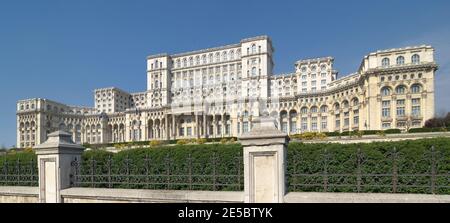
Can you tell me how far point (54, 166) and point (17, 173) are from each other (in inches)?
165

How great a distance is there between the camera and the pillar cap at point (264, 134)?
20.6 ft

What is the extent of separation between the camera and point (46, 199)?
28.1 ft

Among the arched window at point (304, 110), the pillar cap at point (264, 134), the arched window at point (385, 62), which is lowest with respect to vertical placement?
the pillar cap at point (264, 134)

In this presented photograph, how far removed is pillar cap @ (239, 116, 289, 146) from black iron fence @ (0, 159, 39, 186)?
9099mm

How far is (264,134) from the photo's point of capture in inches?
251

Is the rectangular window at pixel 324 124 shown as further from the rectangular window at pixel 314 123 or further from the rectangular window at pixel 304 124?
the rectangular window at pixel 304 124

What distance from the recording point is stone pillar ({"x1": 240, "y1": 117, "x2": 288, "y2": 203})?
20.3ft

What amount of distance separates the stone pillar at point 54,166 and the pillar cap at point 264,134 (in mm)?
6005

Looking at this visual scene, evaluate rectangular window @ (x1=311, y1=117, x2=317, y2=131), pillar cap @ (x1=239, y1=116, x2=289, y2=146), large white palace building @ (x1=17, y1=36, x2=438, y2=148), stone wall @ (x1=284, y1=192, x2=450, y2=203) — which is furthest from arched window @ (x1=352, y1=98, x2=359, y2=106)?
pillar cap @ (x1=239, y1=116, x2=289, y2=146)

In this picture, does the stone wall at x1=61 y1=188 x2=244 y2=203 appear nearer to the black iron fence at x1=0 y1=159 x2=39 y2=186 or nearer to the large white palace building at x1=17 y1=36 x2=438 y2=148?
the black iron fence at x1=0 y1=159 x2=39 y2=186

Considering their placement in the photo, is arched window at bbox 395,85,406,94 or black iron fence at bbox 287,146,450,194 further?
arched window at bbox 395,85,406,94

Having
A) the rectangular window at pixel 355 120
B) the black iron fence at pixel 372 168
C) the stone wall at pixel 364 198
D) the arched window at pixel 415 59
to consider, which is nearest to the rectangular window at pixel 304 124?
the rectangular window at pixel 355 120
